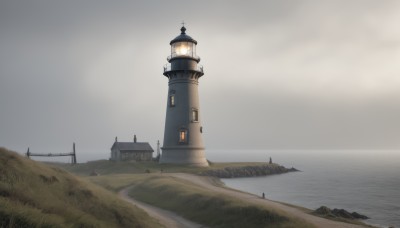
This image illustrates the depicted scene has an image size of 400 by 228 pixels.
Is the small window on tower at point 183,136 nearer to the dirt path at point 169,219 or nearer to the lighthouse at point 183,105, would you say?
the lighthouse at point 183,105

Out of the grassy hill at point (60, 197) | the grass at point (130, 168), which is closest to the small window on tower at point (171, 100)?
the grass at point (130, 168)

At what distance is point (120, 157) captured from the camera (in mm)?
59125

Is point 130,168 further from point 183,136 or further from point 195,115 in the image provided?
point 195,115

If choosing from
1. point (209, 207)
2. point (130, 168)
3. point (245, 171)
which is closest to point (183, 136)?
point (130, 168)

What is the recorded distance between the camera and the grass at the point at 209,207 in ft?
61.4

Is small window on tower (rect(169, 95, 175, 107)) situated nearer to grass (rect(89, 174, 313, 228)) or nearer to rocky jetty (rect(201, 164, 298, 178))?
rocky jetty (rect(201, 164, 298, 178))

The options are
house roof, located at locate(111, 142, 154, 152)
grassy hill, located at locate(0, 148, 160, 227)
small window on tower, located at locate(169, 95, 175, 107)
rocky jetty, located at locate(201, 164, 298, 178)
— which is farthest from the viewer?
house roof, located at locate(111, 142, 154, 152)

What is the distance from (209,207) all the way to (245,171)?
128ft

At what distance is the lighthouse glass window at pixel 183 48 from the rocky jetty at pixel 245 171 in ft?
60.6

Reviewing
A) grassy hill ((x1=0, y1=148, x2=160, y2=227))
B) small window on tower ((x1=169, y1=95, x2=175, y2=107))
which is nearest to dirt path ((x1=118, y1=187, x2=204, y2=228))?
grassy hill ((x1=0, y1=148, x2=160, y2=227))

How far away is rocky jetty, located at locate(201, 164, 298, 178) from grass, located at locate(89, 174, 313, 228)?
1755 centimetres

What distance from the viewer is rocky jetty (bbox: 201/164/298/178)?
168ft

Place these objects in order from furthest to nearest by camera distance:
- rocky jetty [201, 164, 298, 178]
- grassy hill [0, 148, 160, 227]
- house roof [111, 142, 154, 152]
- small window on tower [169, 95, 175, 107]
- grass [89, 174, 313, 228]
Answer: house roof [111, 142, 154, 152]
rocky jetty [201, 164, 298, 178]
small window on tower [169, 95, 175, 107]
grass [89, 174, 313, 228]
grassy hill [0, 148, 160, 227]

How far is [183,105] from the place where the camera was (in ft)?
165
